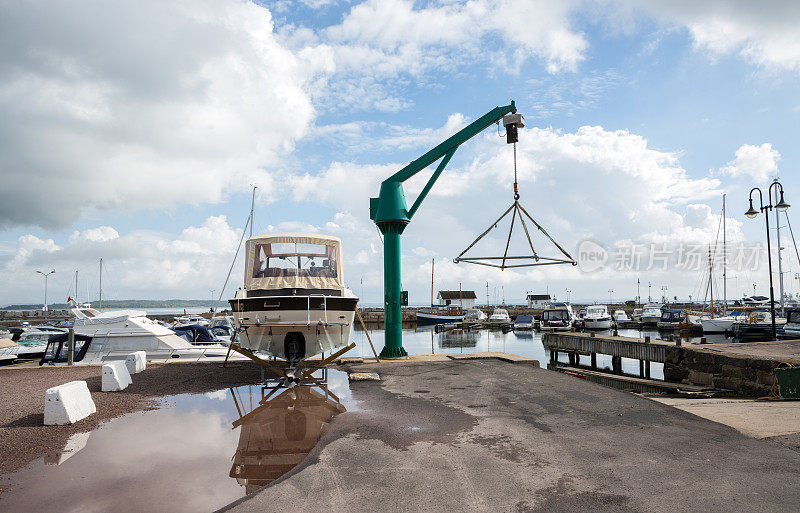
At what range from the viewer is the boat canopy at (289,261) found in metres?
14.1

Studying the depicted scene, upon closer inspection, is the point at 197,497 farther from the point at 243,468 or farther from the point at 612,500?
the point at 612,500

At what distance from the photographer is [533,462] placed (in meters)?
6.28

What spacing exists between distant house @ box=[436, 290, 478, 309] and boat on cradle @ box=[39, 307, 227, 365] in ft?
285

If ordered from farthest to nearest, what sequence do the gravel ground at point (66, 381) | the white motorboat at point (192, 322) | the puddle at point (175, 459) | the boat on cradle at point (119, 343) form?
Answer: the white motorboat at point (192, 322) → the boat on cradle at point (119, 343) → the gravel ground at point (66, 381) → the puddle at point (175, 459)

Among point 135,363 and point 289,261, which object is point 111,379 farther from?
point 289,261

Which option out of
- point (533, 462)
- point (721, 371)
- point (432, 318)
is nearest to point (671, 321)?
point (432, 318)

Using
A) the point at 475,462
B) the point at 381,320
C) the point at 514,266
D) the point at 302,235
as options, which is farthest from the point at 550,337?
the point at 381,320

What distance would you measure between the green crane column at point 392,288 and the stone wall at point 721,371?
11064 mm

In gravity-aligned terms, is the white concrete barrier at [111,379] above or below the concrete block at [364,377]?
above

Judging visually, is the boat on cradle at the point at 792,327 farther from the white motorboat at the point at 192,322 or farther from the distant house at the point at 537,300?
the distant house at the point at 537,300

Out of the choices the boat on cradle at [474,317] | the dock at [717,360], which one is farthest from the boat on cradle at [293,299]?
the boat on cradle at [474,317]

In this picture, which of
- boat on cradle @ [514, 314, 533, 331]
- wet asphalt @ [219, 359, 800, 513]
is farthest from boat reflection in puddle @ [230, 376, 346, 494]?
boat on cradle @ [514, 314, 533, 331]

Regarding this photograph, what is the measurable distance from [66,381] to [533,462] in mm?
13076

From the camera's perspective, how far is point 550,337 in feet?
108
